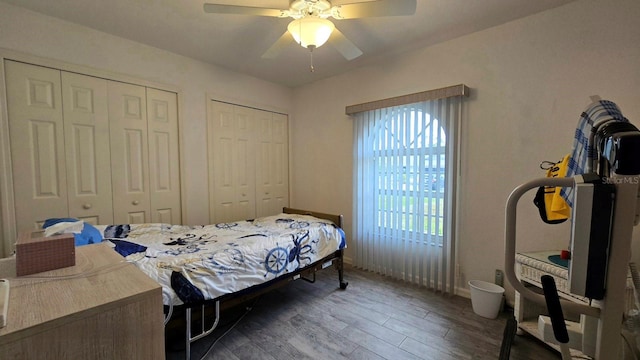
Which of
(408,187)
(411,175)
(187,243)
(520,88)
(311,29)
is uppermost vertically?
(311,29)

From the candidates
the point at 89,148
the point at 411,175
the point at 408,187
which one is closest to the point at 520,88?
the point at 411,175

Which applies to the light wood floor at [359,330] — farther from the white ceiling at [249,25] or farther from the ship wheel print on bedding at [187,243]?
the white ceiling at [249,25]

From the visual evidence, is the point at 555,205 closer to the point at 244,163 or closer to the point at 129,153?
the point at 244,163

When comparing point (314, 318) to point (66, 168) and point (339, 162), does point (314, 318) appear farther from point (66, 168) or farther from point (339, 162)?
point (66, 168)

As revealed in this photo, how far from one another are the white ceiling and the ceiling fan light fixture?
1.36 ft

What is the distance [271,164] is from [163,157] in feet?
4.51

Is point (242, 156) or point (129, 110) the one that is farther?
point (242, 156)

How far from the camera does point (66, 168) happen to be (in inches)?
85.1

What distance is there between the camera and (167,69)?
8.81 feet

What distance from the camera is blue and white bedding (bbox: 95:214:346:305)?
157cm

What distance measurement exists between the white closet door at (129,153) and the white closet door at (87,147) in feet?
0.17

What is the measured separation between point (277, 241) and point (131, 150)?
1726mm

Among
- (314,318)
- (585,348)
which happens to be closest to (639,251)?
(585,348)

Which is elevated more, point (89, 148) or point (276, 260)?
point (89, 148)
